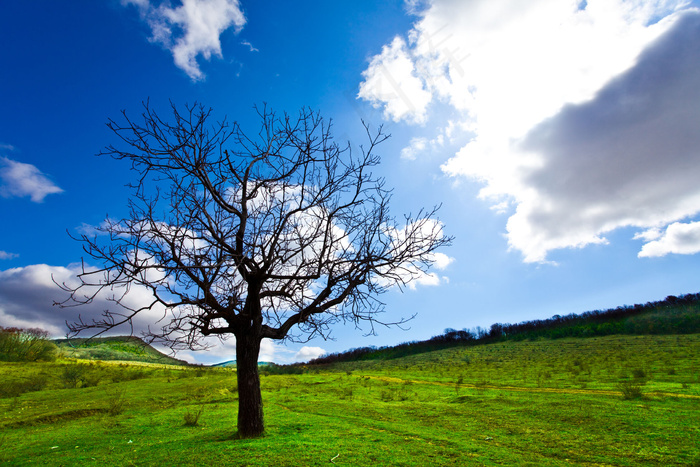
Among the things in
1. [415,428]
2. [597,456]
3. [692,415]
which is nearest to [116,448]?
[415,428]

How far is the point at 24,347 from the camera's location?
32.7 m

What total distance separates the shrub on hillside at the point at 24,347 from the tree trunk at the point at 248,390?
36.8 meters

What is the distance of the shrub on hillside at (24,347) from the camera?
31.0 meters

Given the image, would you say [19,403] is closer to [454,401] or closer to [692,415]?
[454,401]

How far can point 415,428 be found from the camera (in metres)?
7.05

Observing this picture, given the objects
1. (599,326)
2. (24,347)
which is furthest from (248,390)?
(599,326)

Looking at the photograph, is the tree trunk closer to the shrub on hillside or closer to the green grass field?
the green grass field

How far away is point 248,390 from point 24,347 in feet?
133

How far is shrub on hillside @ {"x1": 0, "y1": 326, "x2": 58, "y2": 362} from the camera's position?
3100 cm

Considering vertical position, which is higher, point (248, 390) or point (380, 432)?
point (248, 390)

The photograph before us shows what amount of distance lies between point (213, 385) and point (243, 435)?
11.0m

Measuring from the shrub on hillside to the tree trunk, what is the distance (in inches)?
1450

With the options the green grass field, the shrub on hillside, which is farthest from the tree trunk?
the shrub on hillside

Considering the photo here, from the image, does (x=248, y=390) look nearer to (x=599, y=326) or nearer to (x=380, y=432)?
(x=380, y=432)
